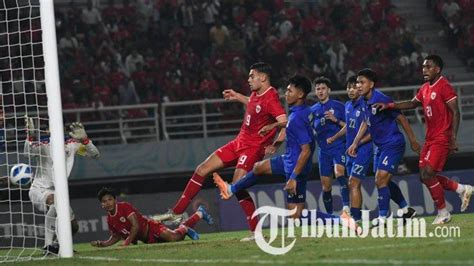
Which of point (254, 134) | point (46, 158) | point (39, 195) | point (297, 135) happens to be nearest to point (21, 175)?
point (46, 158)

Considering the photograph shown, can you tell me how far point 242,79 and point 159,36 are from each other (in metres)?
A: 2.66

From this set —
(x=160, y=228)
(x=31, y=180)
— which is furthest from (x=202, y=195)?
(x=31, y=180)

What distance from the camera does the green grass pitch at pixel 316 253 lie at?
9.95 meters

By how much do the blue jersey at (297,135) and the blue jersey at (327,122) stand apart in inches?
132

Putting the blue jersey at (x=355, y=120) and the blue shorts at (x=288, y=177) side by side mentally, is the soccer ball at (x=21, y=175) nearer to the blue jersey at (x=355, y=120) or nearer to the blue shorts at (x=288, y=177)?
the blue shorts at (x=288, y=177)

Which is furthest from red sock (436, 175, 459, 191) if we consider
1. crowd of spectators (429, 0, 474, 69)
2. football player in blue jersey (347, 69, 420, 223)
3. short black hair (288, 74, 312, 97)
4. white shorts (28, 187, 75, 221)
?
crowd of spectators (429, 0, 474, 69)

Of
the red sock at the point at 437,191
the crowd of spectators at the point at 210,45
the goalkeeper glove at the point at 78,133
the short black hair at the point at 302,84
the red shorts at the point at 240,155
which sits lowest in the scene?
the red sock at the point at 437,191

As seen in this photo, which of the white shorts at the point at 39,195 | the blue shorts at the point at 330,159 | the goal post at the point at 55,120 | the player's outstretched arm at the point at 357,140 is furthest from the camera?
the blue shorts at the point at 330,159

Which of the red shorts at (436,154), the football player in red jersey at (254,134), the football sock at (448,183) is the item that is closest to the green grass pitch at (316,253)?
the football player in red jersey at (254,134)

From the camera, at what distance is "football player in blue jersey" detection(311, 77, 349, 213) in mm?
16672

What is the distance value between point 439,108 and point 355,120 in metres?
1.37

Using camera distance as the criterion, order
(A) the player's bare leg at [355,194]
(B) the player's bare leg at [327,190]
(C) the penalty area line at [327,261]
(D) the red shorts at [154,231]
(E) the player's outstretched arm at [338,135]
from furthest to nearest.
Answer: (B) the player's bare leg at [327,190] < (E) the player's outstretched arm at [338,135] < (D) the red shorts at [154,231] < (A) the player's bare leg at [355,194] < (C) the penalty area line at [327,261]

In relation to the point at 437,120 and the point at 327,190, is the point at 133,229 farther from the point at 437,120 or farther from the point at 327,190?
the point at 437,120

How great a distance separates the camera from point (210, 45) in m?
26.9
